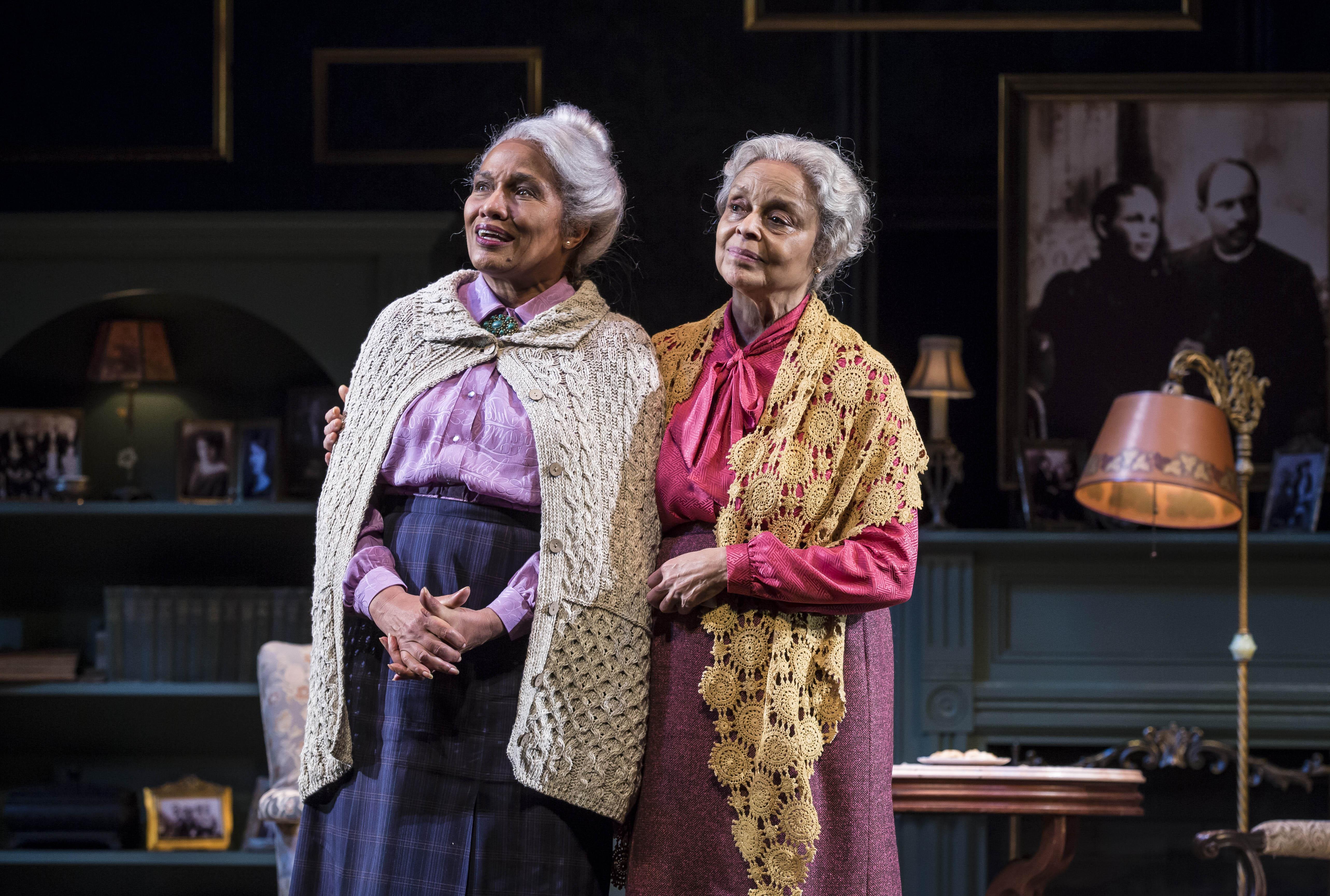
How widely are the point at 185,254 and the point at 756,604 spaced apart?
102 inches

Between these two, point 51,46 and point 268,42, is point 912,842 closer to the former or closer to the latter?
point 268,42

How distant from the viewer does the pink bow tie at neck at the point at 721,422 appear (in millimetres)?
1998

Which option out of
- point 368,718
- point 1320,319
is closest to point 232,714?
point 368,718

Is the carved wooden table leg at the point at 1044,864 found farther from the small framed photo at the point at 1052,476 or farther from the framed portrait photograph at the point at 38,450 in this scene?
the framed portrait photograph at the point at 38,450

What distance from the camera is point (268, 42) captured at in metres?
4.29

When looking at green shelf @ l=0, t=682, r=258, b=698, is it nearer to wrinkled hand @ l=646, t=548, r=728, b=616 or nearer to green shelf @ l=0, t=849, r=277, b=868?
green shelf @ l=0, t=849, r=277, b=868

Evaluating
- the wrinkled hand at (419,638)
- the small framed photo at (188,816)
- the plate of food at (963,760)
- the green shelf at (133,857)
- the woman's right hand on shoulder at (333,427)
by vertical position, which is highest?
the woman's right hand on shoulder at (333,427)

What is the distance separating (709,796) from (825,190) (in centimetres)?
93

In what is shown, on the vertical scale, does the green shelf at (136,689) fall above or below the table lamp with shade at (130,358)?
below

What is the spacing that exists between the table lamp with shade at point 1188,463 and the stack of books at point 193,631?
2.24 metres

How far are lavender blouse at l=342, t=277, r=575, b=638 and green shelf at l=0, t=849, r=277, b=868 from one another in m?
2.25

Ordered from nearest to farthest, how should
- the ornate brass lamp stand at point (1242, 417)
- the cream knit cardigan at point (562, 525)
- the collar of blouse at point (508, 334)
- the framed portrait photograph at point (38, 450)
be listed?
the cream knit cardigan at point (562, 525)
the collar of blouse at point (508, 334)
the ornate brass lamp stand at point (1242, 417)
the framed portrait photograph at point (38, 450)

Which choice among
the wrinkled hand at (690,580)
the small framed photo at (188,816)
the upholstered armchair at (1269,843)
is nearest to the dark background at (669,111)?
the upholstered armchair at (1269,843)

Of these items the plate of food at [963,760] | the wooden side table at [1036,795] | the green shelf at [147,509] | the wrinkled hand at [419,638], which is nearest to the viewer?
the wrinkled hand at [419,638]
